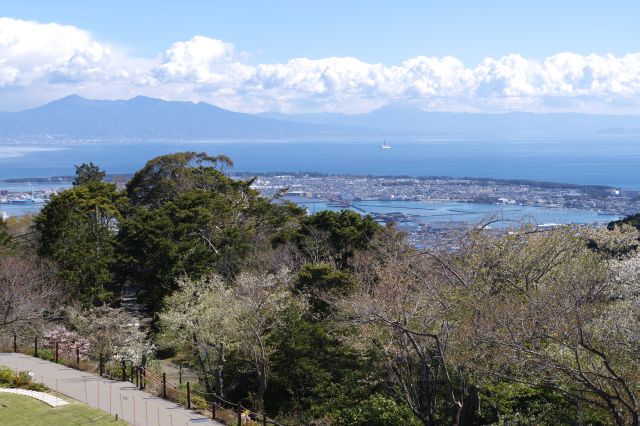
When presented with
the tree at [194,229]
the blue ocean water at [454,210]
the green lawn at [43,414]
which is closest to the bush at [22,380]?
the green lawn at [43,414]

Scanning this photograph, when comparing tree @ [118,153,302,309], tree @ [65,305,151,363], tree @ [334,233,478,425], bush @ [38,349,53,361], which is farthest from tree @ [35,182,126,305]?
→ tree @ [334,233,478,425]

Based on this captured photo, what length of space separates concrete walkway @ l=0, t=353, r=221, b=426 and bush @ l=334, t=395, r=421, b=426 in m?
2.87

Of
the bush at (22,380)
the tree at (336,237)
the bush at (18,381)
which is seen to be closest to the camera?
the bush at (18,381)

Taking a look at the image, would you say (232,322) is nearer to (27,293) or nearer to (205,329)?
(205,329)

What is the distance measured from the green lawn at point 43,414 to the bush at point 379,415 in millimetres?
4836

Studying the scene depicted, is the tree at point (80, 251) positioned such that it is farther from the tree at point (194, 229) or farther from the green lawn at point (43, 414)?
the green lawn at point (43, 414)

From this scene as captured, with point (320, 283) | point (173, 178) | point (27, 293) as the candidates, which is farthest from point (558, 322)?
point (173, 178)

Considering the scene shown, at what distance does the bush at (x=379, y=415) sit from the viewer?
14688 millimetres

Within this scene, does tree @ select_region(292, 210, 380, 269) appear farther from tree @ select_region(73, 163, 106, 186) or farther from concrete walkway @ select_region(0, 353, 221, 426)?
tree @ select_region(73, 163, 106, 186)

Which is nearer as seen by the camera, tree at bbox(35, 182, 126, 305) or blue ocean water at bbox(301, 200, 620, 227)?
tree at bbox(35, 182, 126, 305)

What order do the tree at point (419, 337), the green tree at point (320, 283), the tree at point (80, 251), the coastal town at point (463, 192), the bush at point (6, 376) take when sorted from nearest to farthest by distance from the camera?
the tree at point (419, 337) < the bush at point (6, 376) < the green tree at point (320, 283) < the tree at point (80, 251) < the coastal town at point (463, 192)

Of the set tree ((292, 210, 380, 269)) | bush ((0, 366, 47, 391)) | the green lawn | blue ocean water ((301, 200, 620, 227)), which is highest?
tree ((292, 210, 380, 269))

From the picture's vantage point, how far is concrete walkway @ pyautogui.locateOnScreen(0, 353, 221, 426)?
1488 centimetres

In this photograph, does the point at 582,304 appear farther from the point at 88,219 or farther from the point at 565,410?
the point at 88,219
